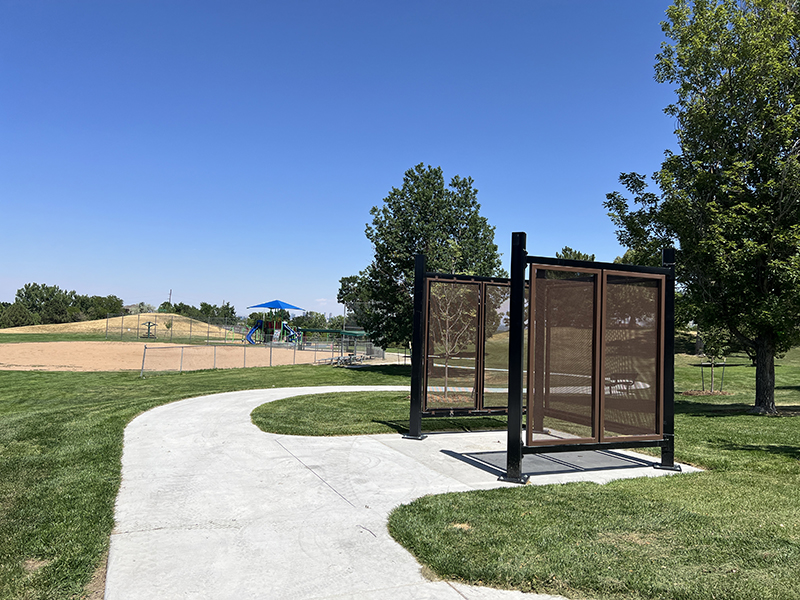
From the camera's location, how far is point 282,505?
5590 millimetres

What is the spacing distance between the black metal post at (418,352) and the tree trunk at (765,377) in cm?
1081

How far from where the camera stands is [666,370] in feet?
24.5

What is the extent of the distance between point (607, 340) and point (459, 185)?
2194 cm

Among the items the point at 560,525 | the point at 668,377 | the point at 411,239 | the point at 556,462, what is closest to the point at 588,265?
the point at 668,377

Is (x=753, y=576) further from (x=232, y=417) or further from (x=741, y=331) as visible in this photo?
(x=741, y=331)

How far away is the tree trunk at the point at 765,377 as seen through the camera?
14.8 metres

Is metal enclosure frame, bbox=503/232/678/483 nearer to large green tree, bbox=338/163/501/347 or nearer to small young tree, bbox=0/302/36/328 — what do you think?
large green tree, bbox=338/163/501/347

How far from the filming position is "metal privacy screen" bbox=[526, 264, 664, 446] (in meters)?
7.08

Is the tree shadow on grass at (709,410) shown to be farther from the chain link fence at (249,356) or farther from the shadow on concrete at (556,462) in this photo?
the chain link fence at (249,356)

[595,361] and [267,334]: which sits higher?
[595,361]

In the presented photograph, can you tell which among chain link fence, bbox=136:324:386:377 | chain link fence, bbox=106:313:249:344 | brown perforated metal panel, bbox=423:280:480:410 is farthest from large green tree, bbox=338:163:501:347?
chain link fence, bbox=106:313:249:344

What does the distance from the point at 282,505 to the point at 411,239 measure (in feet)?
73.2

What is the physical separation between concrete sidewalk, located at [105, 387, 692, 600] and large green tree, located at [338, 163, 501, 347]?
1706 cm

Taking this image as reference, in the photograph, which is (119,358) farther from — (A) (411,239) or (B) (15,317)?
(B) (15,317)
